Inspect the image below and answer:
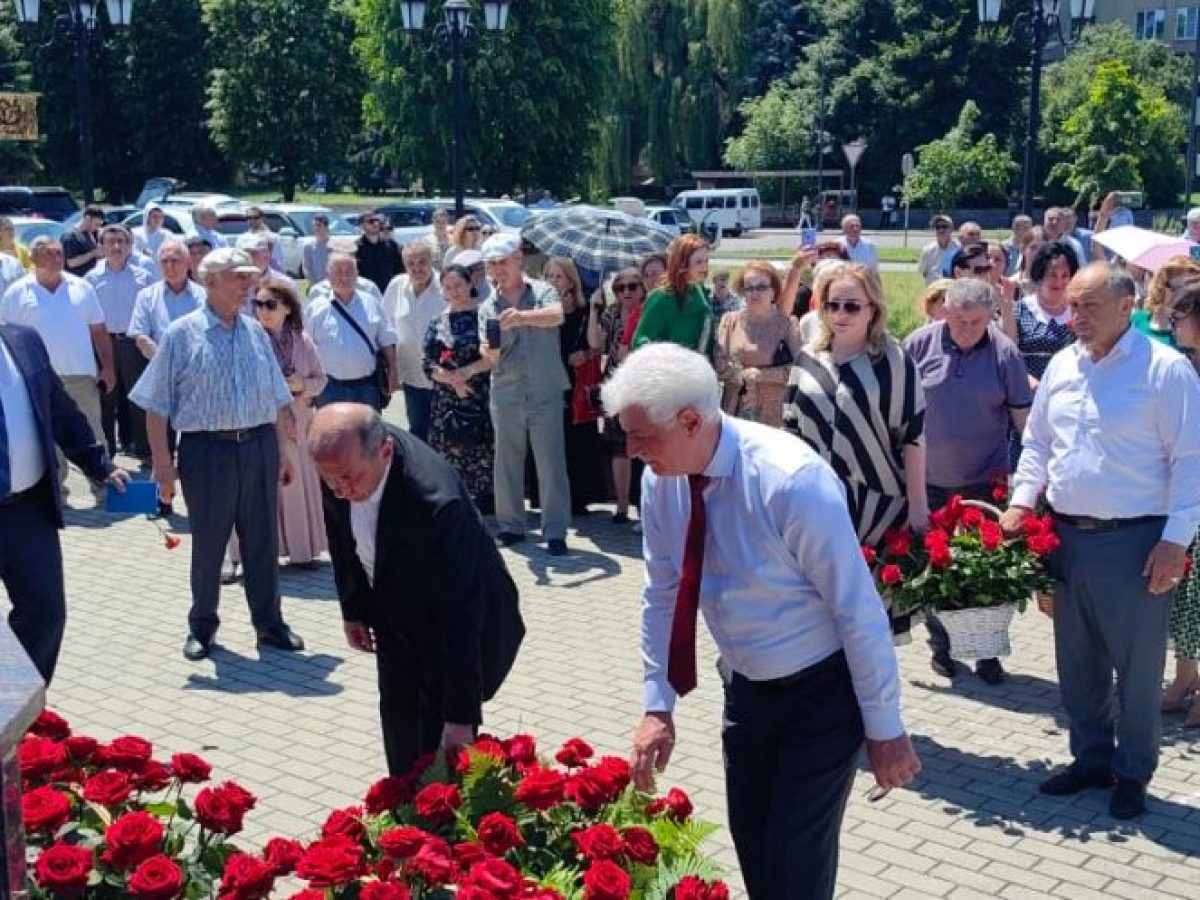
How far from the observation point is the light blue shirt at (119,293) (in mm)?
12757

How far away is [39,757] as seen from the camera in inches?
158

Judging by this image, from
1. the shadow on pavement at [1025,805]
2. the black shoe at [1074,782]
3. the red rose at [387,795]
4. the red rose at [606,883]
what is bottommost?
the shadow on pavement at [1025,805]

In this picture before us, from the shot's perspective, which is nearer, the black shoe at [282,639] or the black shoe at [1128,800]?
the black shoe at [1128,800]

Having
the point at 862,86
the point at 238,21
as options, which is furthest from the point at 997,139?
the point at 238,21

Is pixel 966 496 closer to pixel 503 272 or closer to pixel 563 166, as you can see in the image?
pixel 503 272

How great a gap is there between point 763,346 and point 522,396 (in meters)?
1.70

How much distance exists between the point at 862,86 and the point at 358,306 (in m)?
54.8

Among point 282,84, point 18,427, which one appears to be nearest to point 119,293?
point 18,427

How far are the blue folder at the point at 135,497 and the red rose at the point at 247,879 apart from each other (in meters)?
3.16

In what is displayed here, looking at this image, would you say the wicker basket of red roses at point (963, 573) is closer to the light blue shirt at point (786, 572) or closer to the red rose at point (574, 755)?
the red rose at point (574, 755)

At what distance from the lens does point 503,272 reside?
9797 millimetres

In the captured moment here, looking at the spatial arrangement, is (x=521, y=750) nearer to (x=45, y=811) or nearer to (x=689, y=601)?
(x=689, y=601)

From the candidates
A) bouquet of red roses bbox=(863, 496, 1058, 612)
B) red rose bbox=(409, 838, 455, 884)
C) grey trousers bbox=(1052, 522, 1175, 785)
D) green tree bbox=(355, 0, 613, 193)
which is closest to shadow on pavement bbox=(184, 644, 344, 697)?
bouquet of red roses bbox=(863, 496, 1058, 612)

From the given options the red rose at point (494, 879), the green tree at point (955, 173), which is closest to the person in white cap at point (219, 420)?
the red rose at point (494, 879)
